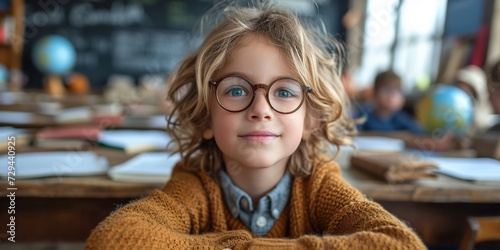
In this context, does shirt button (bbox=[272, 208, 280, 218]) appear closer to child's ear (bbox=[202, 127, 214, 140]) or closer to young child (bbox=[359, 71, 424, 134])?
child's ear (bbox=[202, 127, 214, 140])

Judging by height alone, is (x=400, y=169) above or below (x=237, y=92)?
below

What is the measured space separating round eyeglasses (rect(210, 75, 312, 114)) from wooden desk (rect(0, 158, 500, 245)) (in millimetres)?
322

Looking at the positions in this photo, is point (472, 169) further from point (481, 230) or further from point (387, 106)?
point (387, 106)

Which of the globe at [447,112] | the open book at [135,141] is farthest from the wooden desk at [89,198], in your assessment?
the globe at [447,112]

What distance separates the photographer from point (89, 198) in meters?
1.04

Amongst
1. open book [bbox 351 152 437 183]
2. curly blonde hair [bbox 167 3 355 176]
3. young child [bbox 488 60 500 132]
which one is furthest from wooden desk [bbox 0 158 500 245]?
young child [bbox 488 60 500 132]

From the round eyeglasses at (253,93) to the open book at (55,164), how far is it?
472 millimetres

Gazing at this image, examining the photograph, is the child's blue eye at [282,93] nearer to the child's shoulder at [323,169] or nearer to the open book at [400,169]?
the child's shoulder at [323,169]

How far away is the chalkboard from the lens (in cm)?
633

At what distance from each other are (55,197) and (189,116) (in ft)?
1.30

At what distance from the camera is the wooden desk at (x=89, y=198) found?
1.00 metres

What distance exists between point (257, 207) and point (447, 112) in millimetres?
1277

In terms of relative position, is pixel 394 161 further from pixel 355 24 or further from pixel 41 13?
pixel 41 13

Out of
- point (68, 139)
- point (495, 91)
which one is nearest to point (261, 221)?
point (68, 139)
